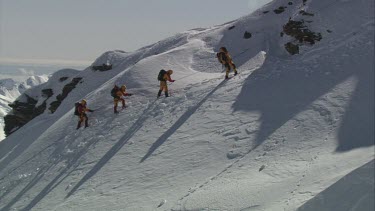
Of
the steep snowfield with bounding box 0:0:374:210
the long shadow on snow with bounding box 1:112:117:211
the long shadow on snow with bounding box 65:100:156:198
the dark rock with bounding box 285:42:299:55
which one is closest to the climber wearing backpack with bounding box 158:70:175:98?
the steep snowfield with bounding box 0:0:374:210

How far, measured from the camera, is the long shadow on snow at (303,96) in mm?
15250

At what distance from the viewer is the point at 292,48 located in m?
27.3

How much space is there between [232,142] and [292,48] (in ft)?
38.4

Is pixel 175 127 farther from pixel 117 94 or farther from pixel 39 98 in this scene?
pixel 39 98

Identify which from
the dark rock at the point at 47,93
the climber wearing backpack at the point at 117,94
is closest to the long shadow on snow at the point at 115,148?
the climber wearing backpack at the point at 117,94

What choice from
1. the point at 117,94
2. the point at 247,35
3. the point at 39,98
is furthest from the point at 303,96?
the point at 39,98

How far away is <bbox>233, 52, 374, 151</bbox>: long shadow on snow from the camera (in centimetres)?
1525

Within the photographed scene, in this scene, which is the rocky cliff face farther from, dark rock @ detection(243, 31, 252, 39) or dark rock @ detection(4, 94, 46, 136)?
dark rock @ detection(243, 31, 252, 39)

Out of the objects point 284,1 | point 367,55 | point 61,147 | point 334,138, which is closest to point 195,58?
point 284,1

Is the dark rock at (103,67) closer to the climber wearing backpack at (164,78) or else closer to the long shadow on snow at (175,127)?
the climber wearing backpack at (164,78)

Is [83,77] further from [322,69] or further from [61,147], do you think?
[322,69]

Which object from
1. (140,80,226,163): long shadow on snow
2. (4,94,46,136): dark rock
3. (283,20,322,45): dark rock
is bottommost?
(4,94,46,136): dark rock

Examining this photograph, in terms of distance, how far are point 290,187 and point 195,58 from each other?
25.3 meters

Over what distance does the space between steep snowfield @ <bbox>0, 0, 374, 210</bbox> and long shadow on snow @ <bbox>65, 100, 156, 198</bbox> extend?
0.29 feet
